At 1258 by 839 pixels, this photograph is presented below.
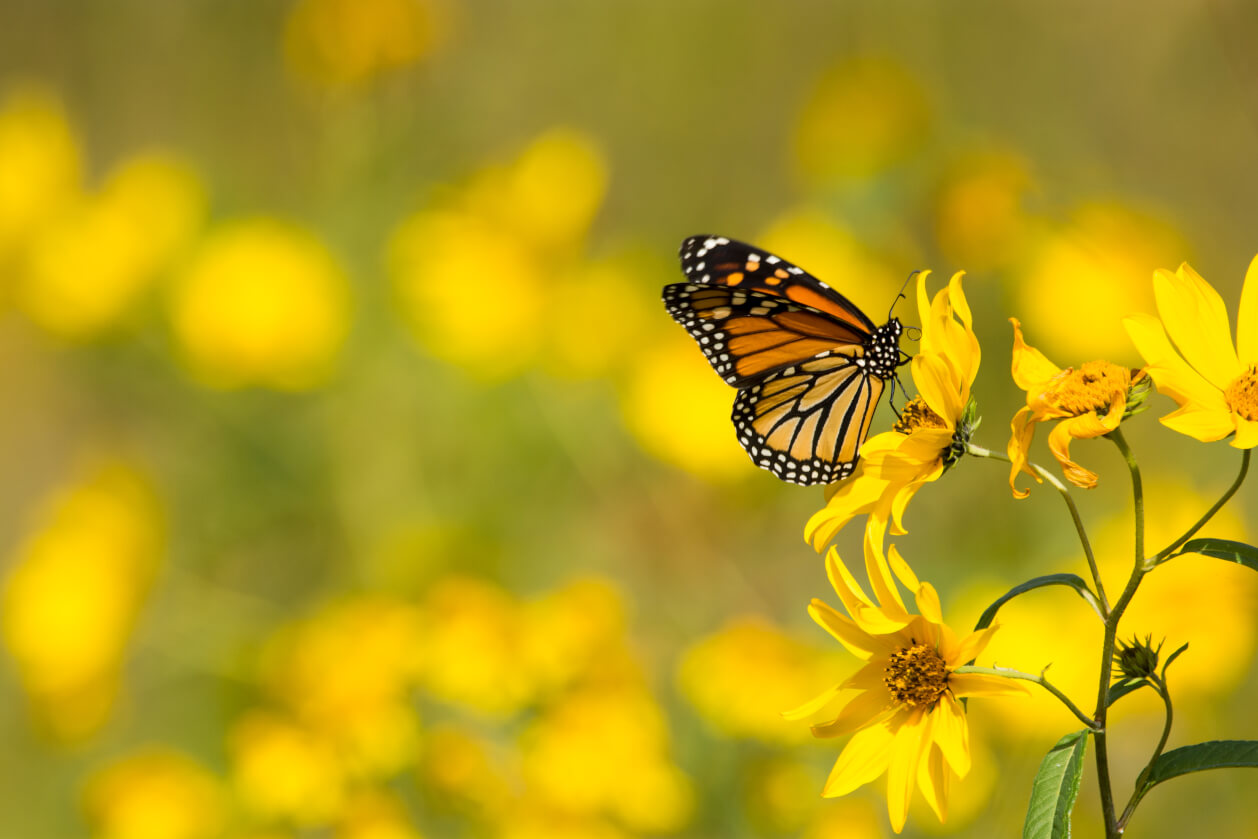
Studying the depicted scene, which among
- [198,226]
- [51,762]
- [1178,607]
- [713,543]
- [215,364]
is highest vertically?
[198,226]

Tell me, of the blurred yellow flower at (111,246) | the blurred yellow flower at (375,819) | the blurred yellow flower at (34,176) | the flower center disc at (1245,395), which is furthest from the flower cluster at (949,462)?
the blurred yellow flower at (34,176)

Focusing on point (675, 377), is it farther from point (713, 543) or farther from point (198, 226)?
point (198, 226)

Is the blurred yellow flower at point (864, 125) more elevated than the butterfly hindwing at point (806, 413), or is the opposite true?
the blurred yellow flower at point (864, 125)

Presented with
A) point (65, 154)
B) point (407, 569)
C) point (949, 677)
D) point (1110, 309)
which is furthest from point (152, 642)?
point (1110, 309)

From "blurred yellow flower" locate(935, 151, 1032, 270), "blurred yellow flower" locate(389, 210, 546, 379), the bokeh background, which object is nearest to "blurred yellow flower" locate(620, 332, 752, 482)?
the bokeh background

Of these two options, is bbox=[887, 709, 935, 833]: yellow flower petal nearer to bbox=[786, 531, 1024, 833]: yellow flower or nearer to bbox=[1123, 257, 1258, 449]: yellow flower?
bbox=[786, 531, 1024, 833]: yellow flower

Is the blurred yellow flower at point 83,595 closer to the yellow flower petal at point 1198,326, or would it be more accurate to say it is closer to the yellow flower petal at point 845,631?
the yellow flower petal at point 845,631
